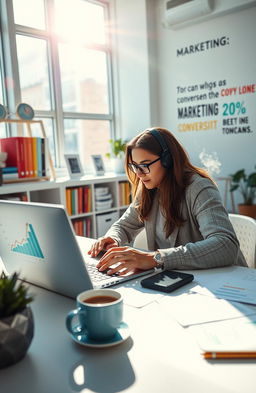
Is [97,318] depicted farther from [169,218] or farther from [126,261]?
[169,218]

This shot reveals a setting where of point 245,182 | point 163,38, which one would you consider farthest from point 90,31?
point 245,182

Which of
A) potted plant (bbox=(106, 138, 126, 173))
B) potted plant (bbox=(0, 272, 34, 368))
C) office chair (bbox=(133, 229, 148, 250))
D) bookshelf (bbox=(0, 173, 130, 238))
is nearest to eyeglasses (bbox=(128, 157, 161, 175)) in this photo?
office chair (bbox=(133, 229, 148, 250))

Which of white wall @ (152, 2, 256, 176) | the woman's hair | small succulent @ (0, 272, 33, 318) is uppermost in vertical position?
white wall @ (152, 2, 256, 176)

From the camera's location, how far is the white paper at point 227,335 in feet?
2.35

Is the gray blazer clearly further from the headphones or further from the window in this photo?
the window

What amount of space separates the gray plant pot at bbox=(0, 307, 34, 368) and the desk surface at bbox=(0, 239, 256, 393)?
22 millimetres

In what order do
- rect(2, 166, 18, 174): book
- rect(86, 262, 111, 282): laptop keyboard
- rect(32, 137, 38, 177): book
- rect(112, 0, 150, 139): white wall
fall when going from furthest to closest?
rect(112, 0, 150, 139): white wall → rect(32, 137, 38, 177): book → rect(2, 166, 18, 174): book → rect(86, 262, 111, 282): laptop keyboard

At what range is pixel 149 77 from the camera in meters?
4.41

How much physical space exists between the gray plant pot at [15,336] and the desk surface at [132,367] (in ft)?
0.07

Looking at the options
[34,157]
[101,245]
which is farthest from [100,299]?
[34,157]

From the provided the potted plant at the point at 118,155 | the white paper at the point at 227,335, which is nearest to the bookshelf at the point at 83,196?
the potted plant at the point at 118,155

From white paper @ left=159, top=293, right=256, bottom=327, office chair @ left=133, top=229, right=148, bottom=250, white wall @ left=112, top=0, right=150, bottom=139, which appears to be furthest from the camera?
white wall @ left=112, top=0, right=150, bottom=139

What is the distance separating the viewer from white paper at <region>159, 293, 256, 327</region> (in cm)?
86

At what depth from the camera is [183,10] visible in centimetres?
391
